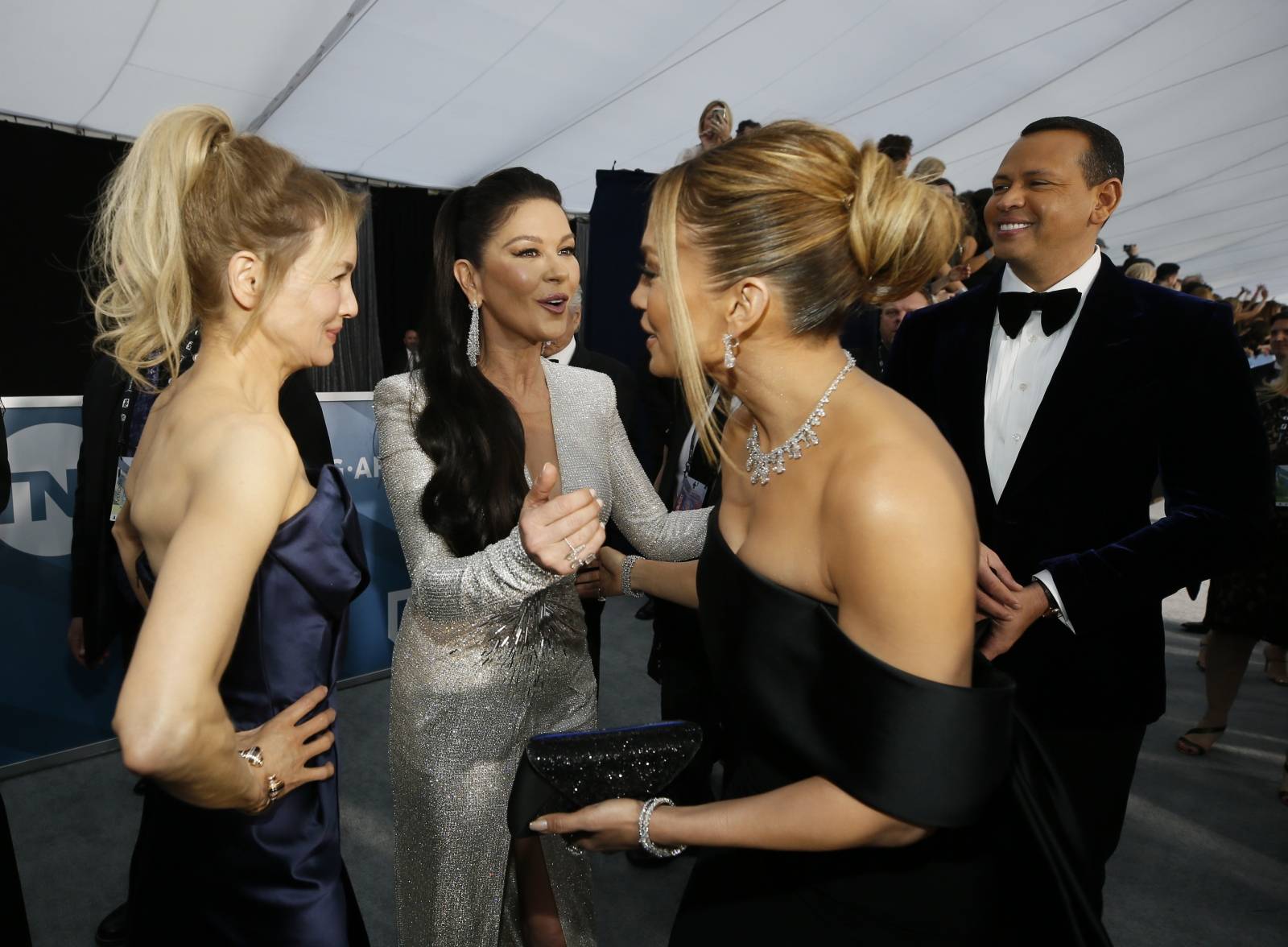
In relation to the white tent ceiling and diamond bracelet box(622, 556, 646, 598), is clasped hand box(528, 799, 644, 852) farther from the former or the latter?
the white tent ceiling

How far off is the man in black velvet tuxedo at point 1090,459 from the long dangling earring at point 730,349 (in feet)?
2.49

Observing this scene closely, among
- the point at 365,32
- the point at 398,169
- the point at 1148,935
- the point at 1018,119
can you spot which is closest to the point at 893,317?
the point at 1148,935

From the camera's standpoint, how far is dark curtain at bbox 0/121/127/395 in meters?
7.22

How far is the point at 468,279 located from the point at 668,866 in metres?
2.01

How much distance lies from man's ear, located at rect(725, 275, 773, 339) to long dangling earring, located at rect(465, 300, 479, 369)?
0.94 meters

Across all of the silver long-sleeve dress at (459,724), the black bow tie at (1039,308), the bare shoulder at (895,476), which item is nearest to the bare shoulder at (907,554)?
the bare shoulder at (895,476)

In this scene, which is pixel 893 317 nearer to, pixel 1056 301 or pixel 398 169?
pixel 1056 301

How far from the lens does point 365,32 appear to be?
5.68m

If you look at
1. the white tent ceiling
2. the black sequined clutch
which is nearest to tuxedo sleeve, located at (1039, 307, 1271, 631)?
the black sequined clutch

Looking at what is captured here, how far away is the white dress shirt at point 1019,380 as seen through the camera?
1824mm

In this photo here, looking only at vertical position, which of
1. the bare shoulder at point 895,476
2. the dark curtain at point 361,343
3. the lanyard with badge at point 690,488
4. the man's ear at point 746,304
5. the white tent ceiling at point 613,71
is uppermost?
the white tent ceiling at point 613,71

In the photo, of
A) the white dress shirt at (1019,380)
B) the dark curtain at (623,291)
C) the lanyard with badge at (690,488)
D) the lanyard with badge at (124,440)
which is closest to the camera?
the white dress shirt at (1019,380)

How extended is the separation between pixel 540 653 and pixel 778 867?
753 mm

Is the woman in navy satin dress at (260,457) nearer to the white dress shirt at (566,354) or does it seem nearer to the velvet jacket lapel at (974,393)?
the velvet jacket lapel at (974,393)
